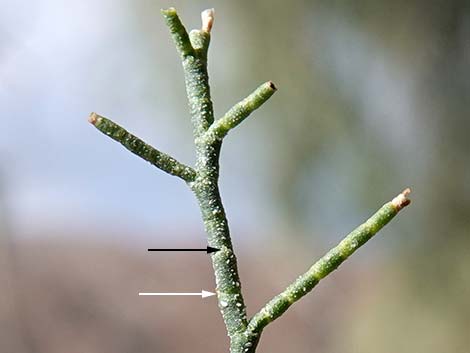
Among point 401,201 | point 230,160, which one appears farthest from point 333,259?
point 230,160

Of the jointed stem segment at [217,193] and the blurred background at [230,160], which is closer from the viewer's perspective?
the jointed stem segment at [217,193]

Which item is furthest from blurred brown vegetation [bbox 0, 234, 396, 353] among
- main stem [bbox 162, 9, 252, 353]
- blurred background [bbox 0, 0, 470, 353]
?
main stem [bbox 162, 9, 252, 353]

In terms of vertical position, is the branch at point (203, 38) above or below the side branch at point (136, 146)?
above

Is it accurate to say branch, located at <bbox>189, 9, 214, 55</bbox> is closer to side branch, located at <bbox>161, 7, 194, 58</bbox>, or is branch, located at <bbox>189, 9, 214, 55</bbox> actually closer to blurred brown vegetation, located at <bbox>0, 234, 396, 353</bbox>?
side branch, located at <bbox>161, 7, 194, 58</bbox>

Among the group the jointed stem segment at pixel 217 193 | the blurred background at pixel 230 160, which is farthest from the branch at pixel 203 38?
the blurred background at pixel 230 160

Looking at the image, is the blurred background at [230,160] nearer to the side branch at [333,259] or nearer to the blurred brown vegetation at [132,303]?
the blurred brown vegetation at [132,303]

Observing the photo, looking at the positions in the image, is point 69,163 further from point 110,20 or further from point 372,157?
point 372,157
